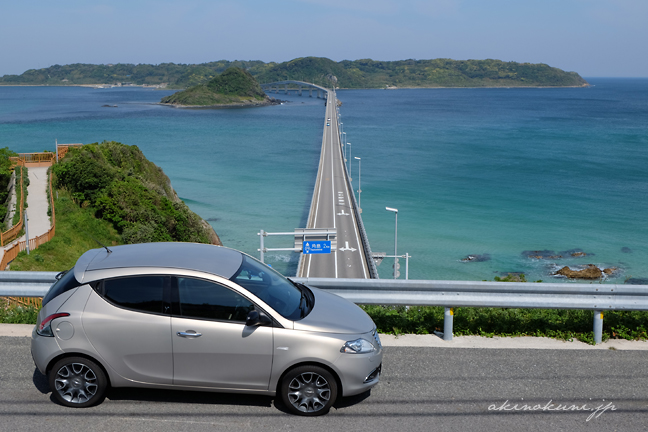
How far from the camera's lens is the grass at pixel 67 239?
19.0 meters

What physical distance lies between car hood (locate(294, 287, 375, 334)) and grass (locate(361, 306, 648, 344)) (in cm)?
152

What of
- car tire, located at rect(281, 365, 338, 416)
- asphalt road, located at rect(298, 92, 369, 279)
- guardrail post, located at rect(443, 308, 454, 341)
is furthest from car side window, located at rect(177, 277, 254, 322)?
asphalt road, located at rect(298, 92, 369, 279)

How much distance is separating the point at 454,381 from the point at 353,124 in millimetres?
145216

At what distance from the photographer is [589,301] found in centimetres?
652

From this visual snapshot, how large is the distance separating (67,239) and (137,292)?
798 inches

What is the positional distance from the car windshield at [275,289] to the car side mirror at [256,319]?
15cm

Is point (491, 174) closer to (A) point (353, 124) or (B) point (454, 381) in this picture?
(A) point (353, 124)

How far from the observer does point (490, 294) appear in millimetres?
6668

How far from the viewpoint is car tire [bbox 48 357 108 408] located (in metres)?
4.98

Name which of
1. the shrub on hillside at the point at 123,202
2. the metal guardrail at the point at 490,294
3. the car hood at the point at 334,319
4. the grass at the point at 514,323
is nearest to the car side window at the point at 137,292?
the car hood at the point at 334,319

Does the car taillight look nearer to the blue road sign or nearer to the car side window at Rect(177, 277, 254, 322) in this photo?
the car side window at Rect(177, 277, 254, 322)

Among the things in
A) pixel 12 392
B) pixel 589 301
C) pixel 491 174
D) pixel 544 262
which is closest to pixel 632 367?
pixel 589 301

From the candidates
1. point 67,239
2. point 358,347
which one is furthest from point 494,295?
point 67,239

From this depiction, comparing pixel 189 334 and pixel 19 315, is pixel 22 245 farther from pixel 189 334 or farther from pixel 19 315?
pixel 189 334
